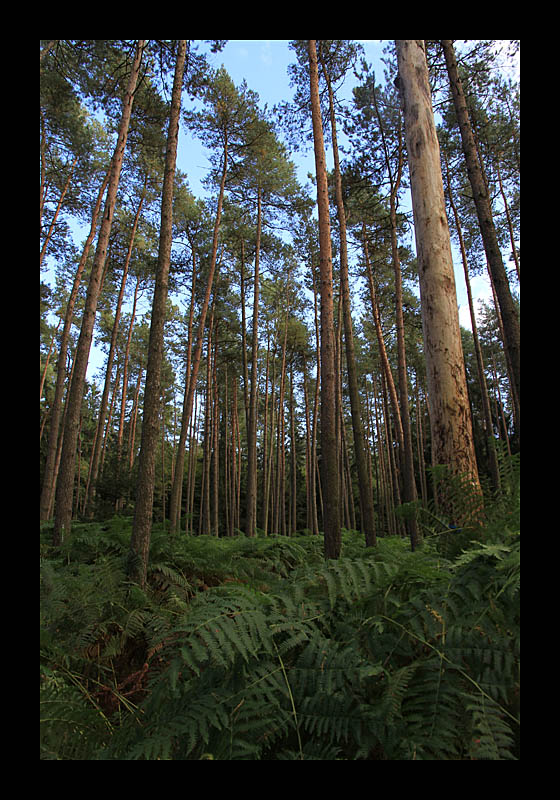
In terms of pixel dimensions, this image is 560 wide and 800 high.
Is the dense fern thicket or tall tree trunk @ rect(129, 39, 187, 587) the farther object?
tall tree trunk @ rect(129, 39, 187, 587)

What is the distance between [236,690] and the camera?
5.18 feet

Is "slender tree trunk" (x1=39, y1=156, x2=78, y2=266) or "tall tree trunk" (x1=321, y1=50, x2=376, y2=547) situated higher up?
"slender tree trunk" (x1=39, y1=156, x2=78, y2=266)

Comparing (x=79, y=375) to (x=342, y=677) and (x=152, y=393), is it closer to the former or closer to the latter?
(x=152, y=393)

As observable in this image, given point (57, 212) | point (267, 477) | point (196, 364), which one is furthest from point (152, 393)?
point (267, 477)

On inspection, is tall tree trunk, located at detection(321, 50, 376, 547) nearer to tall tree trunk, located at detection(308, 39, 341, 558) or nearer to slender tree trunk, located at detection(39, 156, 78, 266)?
tall tree trunk, located at detection(308, 39, 341, 558)

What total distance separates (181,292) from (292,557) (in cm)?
1315

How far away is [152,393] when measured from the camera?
5.80 m

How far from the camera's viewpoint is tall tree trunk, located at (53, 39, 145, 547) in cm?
736

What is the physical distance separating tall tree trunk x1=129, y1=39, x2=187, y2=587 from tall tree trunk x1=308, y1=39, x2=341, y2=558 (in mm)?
2764

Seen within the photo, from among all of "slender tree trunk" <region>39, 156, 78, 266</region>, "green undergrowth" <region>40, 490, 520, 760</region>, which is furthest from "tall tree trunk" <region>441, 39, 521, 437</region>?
"slender tree trunk" <region>39, 156, 78, 266</region>

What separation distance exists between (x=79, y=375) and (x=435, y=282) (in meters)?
6.61
